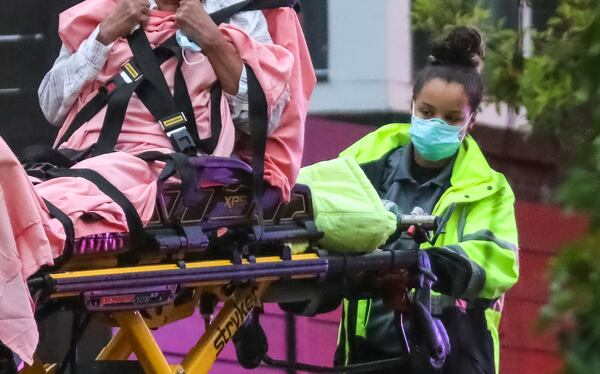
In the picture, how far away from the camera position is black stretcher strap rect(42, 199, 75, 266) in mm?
2605

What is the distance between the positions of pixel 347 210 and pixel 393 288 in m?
0.31

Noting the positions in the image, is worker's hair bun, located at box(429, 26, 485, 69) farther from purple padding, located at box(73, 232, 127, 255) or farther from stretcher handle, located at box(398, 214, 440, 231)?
purple padding, located at box(73, 232, 127, 255)

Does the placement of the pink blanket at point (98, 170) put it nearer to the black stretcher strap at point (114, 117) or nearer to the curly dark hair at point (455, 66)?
the black stretcher strap at point (114, 117)

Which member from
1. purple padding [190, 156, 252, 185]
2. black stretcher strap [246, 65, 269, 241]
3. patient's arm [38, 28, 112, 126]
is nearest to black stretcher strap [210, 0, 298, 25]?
black stretcher strap [246, 65, 269, 241]

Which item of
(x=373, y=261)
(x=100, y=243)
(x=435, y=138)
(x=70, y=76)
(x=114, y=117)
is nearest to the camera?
(x=100, y=243)

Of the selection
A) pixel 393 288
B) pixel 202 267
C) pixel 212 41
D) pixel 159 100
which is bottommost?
pixel 393 288

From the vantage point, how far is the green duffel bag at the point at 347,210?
133 inches

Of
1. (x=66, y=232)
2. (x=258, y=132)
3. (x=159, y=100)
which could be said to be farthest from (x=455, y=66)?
(x=66, y=232)

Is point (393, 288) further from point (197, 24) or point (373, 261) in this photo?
point (197, 24)

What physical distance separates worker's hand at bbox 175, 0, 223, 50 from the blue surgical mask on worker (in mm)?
924

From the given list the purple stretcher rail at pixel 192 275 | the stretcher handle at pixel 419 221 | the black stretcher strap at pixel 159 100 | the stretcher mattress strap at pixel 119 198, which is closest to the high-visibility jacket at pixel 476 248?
the stretcher handle at pixel 419 221

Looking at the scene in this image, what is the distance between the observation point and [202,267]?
2900mm

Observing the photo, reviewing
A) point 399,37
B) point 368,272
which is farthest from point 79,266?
point 399,37

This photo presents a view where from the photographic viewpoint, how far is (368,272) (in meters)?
3.48
